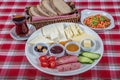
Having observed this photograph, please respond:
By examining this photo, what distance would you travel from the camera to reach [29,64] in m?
1.23

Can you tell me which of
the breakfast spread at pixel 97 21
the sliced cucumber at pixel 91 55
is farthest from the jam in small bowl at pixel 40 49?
the breakfast spread at pixel 97 21

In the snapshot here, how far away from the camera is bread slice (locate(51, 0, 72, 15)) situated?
4.79ft

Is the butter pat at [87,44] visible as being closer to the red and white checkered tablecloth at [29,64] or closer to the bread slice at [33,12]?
the red and white checkered tablecloth at [29,64]

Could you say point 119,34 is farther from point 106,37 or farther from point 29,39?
point 29,39

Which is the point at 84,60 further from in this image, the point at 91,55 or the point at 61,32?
the point at 61,32

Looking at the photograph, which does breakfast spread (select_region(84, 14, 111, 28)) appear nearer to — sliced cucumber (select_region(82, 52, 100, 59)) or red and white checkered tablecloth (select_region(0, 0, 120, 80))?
red and white checkered tablecloth (select_region(0, 0, 120, 80))

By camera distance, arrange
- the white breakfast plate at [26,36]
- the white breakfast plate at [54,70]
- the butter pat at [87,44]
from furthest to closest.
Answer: the white breakfast plate at [26,36] < the butter pat at [87,44] < the white breakfast plate at [54,70]

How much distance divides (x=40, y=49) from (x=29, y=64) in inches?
4.0

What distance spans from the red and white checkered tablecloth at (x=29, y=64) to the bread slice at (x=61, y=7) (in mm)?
153

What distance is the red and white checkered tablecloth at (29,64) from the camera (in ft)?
3.80

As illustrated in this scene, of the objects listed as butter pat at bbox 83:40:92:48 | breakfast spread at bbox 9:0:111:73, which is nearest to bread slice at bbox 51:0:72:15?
breakfast spread at bbox 9:0:111:73

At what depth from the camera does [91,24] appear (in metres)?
1.45

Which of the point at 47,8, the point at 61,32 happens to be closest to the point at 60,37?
the point at 61,32

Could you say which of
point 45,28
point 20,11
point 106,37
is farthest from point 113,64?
point 20,11
